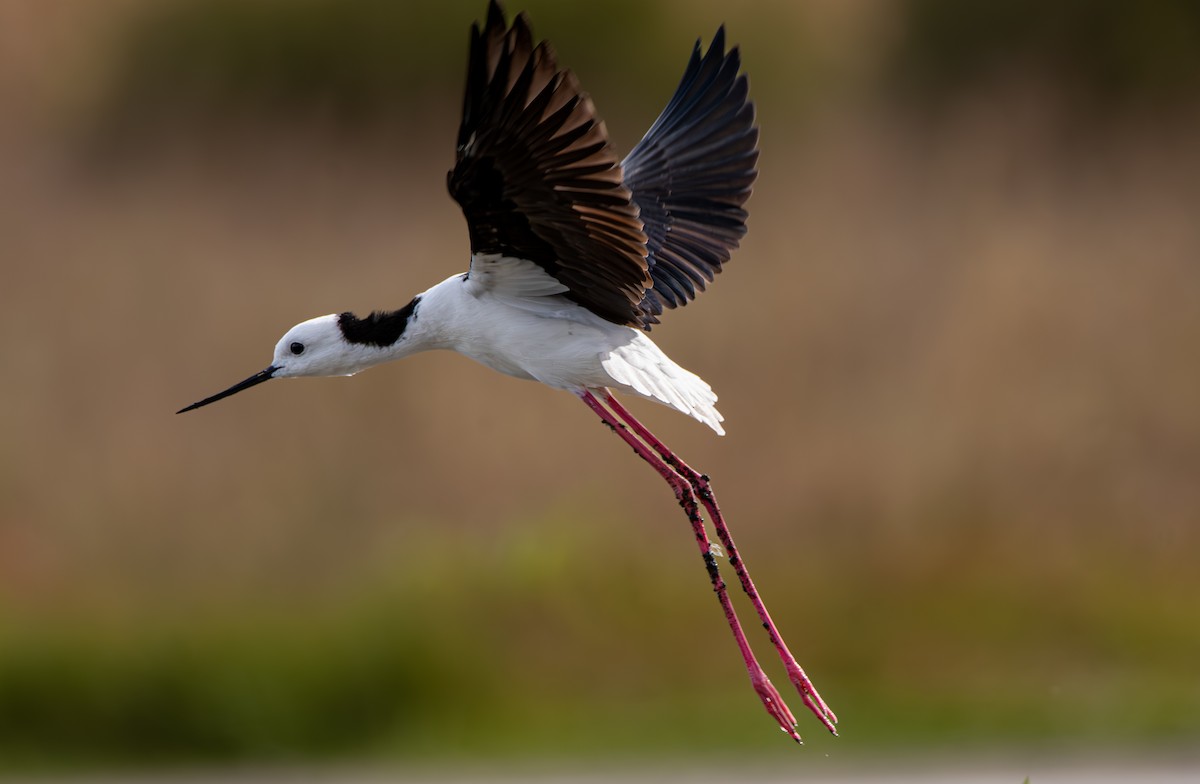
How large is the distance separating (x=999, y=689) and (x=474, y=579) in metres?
2.45

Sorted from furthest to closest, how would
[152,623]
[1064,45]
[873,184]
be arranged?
[1064,45]
[873,184]
[152,623]

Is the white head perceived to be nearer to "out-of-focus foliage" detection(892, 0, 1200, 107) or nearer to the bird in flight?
the bird in flight

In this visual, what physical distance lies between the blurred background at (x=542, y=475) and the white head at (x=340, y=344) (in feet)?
11.2

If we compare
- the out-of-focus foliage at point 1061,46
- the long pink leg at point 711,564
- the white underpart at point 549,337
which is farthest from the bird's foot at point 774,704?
the out-of-focus foliage at point 1061,46

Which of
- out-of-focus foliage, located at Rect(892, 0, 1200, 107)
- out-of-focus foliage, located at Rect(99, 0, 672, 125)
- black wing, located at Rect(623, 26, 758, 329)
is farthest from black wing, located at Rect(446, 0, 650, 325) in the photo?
out-of-focus foliage, located at Rect(892, 0, 1200, 107)

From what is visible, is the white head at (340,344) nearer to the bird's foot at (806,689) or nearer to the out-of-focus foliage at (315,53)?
the bird's foot at (806,689)

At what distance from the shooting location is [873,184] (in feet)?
32.8

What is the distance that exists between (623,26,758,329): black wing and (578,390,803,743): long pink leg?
0.49 m

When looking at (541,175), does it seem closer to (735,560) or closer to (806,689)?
(735,560)

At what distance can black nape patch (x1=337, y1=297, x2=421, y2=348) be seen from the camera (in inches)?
197

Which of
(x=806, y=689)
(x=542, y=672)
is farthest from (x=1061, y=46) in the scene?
(x=806, y=689)

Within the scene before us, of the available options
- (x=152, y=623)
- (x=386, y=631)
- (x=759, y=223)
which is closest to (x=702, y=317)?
(x=759, y=223)

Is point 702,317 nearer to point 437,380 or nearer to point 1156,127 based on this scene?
point 437,380

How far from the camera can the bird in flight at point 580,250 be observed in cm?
422
